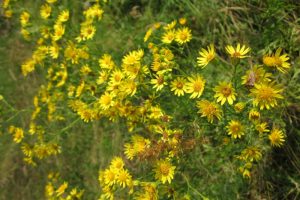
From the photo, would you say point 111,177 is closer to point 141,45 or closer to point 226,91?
point 226,91

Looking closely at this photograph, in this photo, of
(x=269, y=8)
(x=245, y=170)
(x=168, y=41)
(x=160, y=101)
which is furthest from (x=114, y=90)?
(x=269, y=8)

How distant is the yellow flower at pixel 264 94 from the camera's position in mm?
2209

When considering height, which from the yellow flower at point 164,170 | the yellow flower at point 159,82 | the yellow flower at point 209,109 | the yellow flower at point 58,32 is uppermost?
the yellow flower at point 209,109

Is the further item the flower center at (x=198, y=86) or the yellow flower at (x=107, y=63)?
the yellow flower at (x=107, y=63)

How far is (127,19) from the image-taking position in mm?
4184

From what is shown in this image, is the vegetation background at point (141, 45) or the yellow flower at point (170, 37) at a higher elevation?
the yellow flower at point (170, 37)

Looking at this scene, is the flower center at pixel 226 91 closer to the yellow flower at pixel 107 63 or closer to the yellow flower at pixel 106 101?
the yellow flower at pixel 106 101

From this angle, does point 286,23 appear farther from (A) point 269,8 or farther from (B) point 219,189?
(B) point 219,189

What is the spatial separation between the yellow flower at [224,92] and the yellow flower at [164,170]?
513 millimetres

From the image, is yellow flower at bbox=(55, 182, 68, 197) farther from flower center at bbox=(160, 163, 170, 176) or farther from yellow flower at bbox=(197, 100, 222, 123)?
yellow flower at bbox=(197, 100, 222, 123)

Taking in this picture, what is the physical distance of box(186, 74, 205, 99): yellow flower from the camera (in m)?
2.40

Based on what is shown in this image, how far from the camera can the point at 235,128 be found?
8.04 ft

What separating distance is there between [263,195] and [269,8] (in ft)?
4.52

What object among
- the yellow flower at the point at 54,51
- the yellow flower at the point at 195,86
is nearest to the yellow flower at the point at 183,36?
the yellow flower at the point at 195,86
